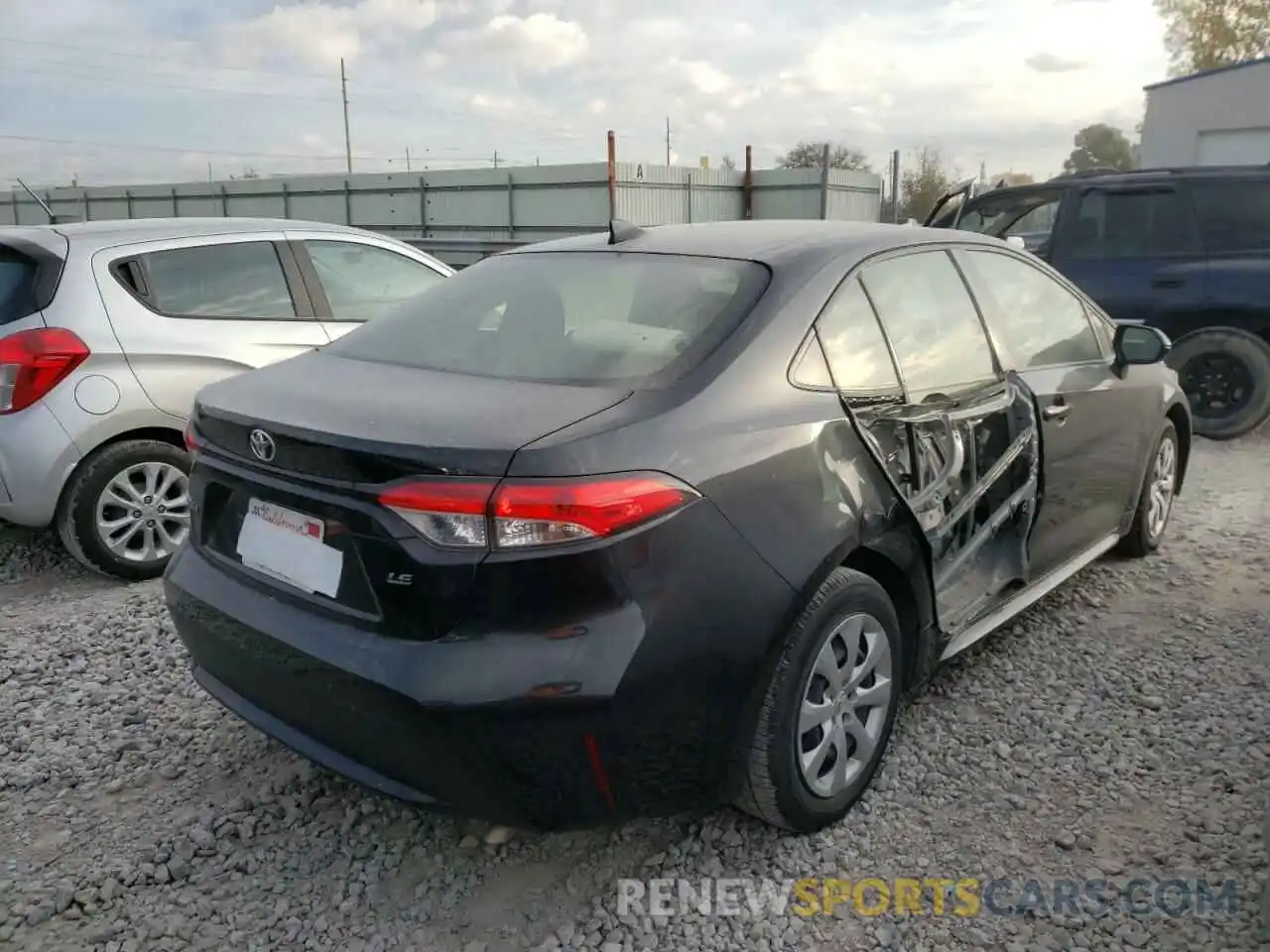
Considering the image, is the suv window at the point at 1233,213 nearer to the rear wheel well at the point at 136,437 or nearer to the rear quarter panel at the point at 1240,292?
the rear quarter panel at the point at 1240,292

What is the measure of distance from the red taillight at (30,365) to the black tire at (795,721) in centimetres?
335

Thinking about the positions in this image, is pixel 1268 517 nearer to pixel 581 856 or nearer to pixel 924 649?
pixel 924 649

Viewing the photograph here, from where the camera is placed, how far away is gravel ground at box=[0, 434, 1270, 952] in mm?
2230

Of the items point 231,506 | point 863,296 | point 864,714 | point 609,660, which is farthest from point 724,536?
point 231,506

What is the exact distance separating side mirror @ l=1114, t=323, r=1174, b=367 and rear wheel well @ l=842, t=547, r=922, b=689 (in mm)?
1866

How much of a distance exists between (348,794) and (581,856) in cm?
72

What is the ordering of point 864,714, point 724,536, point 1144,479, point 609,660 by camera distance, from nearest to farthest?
point 609,660
point 724,536
point 864,714
point 1144,479

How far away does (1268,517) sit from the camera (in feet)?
17.0

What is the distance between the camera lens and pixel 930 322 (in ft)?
9.81

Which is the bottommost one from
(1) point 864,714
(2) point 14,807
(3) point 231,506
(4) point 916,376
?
(2) point 14,807

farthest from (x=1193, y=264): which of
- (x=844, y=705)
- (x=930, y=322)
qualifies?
(x=844, y=705)

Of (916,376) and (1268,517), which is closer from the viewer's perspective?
(916,376)

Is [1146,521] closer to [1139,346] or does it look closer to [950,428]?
[1139,346]

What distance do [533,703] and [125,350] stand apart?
325 centimetres
